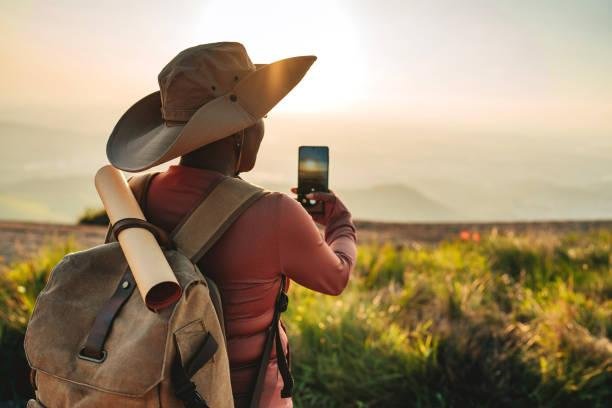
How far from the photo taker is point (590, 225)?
1477 cm

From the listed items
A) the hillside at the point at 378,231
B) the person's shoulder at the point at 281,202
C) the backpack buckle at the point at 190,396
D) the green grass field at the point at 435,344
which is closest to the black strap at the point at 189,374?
the backpack buckle at the point at 190,396

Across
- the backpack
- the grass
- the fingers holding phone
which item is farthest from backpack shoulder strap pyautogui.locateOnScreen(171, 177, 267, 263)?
the grass

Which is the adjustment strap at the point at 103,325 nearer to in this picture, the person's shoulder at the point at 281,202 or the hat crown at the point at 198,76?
the person's shoulder at the point at 281,202

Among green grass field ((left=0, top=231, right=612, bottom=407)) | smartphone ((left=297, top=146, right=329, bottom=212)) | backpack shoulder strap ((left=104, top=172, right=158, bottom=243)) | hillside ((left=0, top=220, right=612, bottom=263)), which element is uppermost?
smartphone ((left=297, top=146, right=329, bottom=212))

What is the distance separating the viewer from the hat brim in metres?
2.09

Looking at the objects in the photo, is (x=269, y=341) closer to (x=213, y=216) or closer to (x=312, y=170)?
(x=213, y=216)

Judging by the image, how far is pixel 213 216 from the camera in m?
2.06

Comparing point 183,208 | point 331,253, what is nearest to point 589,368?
point 331,253

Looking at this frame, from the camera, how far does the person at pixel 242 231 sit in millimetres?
2076

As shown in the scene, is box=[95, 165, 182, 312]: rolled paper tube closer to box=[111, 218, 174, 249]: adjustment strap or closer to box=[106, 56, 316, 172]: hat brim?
box=[111, 218, 174, 249]: adjustment strap

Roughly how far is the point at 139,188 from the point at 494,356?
3.24 m

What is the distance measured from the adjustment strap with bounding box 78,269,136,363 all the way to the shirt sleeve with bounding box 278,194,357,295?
A: 496 millimetres

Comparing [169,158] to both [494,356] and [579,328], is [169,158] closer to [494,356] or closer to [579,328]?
[494,356]

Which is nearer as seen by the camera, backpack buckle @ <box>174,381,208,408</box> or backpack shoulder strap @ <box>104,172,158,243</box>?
backpack buckle @ <box>174,381,208,408</box>
